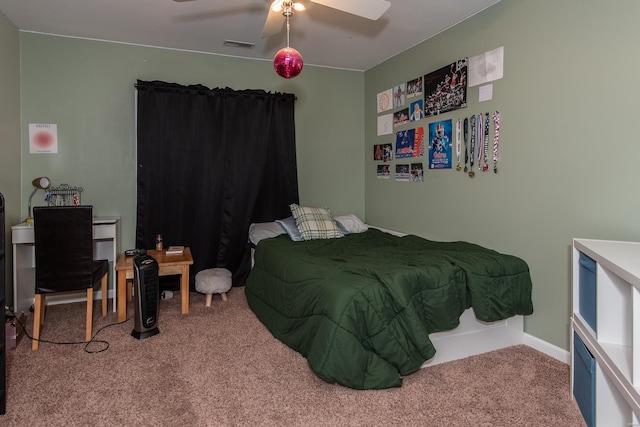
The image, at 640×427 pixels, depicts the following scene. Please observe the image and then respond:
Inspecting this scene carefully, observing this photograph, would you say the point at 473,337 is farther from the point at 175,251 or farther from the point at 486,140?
the point at 175,251

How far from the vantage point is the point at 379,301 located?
2061 millimetres

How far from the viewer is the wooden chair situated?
2.48 meters

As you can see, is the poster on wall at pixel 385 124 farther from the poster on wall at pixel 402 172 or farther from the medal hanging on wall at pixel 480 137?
the medal hanging on wall at pixel 480 137

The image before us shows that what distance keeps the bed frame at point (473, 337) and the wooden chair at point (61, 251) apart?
2200 mm

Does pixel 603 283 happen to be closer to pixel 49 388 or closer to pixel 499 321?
pixel 499 321

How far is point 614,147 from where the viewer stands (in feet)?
6.92

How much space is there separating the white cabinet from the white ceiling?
1.99m

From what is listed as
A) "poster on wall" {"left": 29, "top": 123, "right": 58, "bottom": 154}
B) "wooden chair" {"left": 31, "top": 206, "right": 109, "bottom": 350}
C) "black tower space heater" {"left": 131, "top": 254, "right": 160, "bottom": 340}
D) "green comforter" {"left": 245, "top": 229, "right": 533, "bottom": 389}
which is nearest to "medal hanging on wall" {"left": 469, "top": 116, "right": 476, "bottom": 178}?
"green comforter" {"left": 245, "top": 229, "right": 533, "bottom": 389}

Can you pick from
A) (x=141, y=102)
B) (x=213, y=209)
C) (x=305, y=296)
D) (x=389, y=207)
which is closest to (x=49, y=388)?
(x=305, y=296)

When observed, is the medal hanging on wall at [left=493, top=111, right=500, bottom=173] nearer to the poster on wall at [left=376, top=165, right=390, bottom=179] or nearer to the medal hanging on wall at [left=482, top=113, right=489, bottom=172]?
the medal hanging on wall at [left=482, top=113, right=489, bottom=172]

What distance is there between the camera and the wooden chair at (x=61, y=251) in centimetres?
248

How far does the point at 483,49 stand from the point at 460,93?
34 cm

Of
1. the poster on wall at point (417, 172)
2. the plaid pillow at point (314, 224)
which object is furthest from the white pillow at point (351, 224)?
the poster on wall at point (417, 172)

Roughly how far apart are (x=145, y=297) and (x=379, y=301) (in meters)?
1.60
